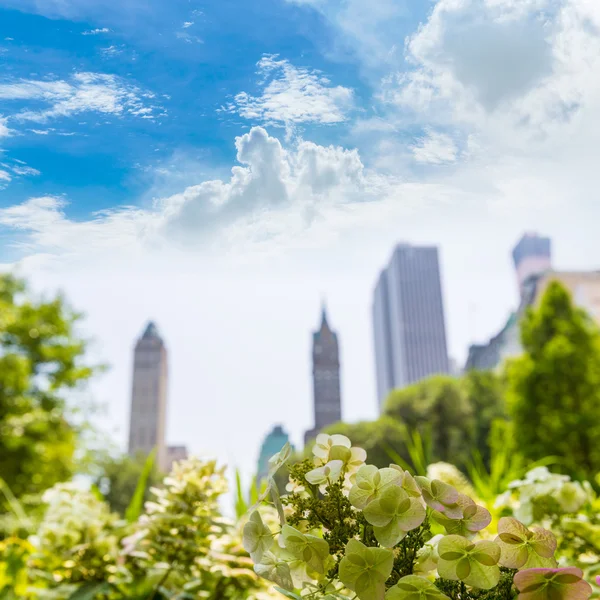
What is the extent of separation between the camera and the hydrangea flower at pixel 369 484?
0.59 metres

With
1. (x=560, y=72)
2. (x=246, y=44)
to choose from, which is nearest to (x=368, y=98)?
(x=246, y=44)

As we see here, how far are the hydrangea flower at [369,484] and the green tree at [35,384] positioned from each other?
25.9 ft

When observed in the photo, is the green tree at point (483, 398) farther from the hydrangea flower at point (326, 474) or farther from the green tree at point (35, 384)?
the hydrangea flower at point (326, 474)

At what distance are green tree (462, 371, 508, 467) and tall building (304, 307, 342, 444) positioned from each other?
33124 mm

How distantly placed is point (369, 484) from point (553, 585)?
186 mm

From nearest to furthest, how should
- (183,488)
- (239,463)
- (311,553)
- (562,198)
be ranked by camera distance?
(311,553) → (183,488) → (239,463) → (562,198)

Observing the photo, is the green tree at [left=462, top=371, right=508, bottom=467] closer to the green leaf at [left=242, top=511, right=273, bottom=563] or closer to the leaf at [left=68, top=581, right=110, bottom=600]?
the leaf at [left=68, top=581, right=110, bottom=600]

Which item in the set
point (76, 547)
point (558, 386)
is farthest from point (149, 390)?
point (76, 547)

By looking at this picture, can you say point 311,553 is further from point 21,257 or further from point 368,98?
point 368,98

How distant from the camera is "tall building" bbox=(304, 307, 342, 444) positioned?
4984 centimetres

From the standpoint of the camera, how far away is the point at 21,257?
1.36 m

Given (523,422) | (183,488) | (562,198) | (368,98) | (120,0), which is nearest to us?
(183,488)

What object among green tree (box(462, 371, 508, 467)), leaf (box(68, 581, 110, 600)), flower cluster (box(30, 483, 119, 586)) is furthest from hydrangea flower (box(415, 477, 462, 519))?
green tree (box(462, 371, 508, 467))

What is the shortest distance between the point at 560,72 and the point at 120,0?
1.09 meters
